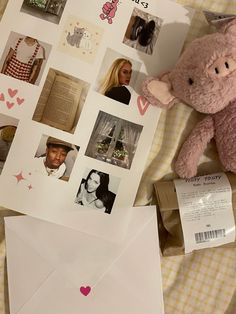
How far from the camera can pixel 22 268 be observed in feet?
1.85

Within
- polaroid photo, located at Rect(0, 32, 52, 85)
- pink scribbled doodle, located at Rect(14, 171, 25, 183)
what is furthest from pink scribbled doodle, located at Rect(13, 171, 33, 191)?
polaroid photo, located at Rect(0, 32, 52, 85)

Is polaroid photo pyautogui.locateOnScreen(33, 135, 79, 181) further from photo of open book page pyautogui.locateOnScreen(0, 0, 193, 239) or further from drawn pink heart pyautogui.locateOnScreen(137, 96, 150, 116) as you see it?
drawn pink heart pyautogui.locateOnScreen(137, 96, 150, 116)

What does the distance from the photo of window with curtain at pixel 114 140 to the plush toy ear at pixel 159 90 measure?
2.0 inches

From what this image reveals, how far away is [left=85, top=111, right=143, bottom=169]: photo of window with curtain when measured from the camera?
587mm

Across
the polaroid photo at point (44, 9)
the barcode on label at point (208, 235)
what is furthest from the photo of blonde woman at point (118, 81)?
the barcode on label at point (208, 235)

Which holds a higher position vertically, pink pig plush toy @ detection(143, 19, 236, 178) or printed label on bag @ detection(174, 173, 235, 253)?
pink pig plush toy @ detection(143, 19, 236, 178)

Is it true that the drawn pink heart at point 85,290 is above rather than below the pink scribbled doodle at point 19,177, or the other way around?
below

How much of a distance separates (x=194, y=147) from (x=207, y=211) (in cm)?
10

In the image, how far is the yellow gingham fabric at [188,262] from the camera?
23.5 inches

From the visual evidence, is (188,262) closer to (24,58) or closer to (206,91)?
(206,91)

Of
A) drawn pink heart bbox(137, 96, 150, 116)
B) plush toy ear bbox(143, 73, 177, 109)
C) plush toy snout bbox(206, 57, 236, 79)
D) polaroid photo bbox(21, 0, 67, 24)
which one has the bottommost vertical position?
drawn pink heart bbox(137, 96, 150, 116)

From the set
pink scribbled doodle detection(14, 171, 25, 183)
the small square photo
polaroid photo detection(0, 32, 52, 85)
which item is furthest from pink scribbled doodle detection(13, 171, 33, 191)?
the small square photo

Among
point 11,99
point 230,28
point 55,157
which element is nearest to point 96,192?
point 55,157

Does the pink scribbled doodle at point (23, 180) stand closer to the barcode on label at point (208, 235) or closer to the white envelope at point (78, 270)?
the white envelope at point (78, 270)
